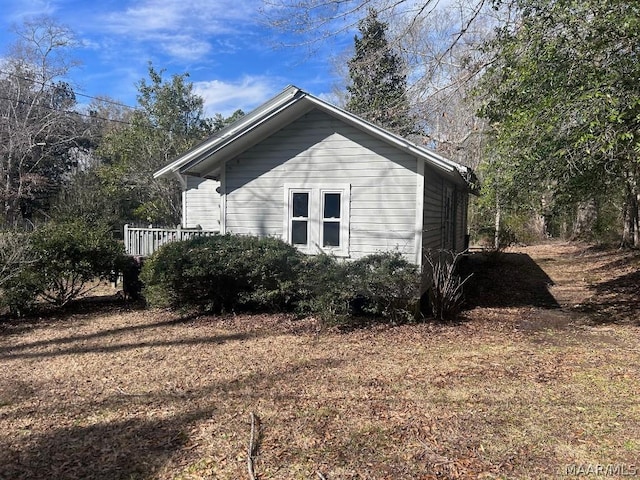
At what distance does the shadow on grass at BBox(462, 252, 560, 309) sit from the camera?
35.3 ft

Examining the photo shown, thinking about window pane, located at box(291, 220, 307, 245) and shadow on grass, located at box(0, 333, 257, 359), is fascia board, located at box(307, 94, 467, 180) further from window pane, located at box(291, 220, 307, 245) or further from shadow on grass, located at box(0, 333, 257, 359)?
shadow on grass, located at box(0, 333, 257, 359)

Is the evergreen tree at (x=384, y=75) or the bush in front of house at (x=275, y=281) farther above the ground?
the evergreen tree at (x=384, y=75)

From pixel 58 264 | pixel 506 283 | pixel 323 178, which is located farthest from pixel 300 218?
pixel 506 283

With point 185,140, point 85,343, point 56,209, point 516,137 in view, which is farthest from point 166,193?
point 516,137

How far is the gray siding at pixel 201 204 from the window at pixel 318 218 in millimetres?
8250

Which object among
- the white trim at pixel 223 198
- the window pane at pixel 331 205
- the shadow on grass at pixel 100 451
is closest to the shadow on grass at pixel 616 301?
the window pane at pixel 331 205

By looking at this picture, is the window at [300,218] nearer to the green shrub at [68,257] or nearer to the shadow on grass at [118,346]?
the shadow on grass at [118,346]

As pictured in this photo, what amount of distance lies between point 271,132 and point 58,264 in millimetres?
4882

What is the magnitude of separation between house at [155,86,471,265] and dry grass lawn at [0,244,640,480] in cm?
200

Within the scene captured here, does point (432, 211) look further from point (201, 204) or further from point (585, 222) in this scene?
point (585, 222)

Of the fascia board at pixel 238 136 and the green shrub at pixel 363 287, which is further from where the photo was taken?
the fascia board at pixel 238 136

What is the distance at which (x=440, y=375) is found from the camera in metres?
5.54

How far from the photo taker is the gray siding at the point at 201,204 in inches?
684

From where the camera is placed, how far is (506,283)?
44.5ft
